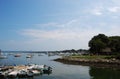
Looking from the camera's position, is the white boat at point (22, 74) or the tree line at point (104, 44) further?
the tree line at point (104, 44)

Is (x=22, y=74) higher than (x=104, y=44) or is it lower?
lower

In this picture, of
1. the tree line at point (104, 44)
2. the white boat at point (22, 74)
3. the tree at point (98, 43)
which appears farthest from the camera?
the tree at point (98, 43)

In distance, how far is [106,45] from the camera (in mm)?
127750

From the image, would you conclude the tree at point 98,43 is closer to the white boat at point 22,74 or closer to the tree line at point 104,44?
the tree line at point 104,44

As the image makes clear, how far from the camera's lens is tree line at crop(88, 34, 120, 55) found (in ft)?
403

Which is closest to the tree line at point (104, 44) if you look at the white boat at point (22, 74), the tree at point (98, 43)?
the tree at point (98, 43)

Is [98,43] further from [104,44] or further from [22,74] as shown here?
[22,74]

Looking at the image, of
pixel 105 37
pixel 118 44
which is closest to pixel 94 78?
pixel 118 44

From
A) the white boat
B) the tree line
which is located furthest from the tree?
the white boat

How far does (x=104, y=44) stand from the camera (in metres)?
125

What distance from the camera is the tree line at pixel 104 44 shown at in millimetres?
122750

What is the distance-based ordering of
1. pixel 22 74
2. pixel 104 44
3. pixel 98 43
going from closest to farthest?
1. pixel 22 74
2. pixel 98 43
3. pixel 104 44

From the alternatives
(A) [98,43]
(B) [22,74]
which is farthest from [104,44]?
(B) [22,74]

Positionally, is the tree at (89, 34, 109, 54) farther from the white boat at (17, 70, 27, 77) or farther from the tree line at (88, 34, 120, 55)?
the white boat at (17, 70, 27, 77)
